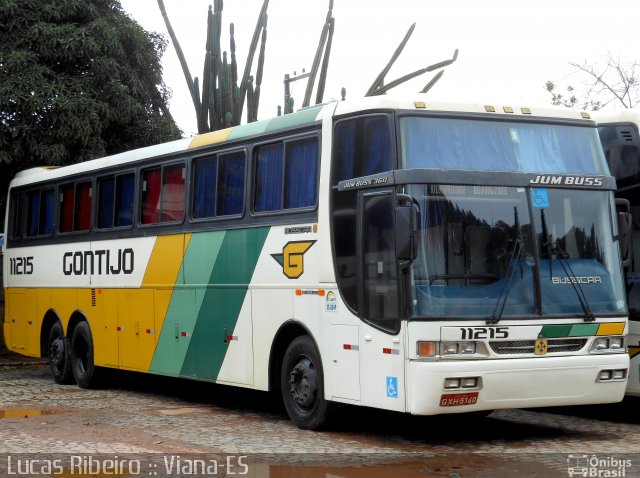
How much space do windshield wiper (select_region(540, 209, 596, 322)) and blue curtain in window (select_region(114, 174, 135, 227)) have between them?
22.9ft

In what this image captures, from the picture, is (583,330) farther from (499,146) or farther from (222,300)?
(222,300)

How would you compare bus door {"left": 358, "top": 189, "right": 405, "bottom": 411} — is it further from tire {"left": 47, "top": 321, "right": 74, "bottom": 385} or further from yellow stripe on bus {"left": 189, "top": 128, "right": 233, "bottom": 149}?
tire {"left": 47, "top": 321, "right": 74, "bottom": 385}

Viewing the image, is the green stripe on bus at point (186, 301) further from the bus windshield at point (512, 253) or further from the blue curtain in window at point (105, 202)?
the bus windshield at point (512, 253)

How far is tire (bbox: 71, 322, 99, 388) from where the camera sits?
17500 millimetres

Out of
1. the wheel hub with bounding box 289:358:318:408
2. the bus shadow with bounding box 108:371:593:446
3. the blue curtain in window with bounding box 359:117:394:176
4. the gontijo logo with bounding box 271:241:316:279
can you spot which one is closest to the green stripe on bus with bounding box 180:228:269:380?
the gontijo logo with bounding box 271:241:316:279

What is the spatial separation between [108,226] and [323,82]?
8316mm

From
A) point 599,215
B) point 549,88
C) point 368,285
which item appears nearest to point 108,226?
point 368,285

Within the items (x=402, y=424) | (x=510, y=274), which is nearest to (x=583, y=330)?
(x=510, y=274)

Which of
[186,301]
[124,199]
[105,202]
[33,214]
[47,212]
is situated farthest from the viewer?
[33,214]

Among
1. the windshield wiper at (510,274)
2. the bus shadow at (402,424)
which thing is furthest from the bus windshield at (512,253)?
the bus shadow at (402,424)

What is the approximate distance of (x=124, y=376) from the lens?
1977cm

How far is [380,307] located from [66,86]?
1335 cm

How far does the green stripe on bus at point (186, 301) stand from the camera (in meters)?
14.2

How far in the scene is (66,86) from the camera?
2264cm
